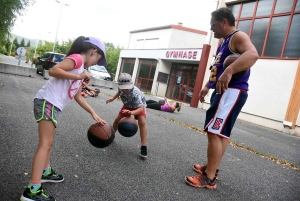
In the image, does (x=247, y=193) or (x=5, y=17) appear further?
(x=5, y=17)

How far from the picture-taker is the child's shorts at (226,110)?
3129mm

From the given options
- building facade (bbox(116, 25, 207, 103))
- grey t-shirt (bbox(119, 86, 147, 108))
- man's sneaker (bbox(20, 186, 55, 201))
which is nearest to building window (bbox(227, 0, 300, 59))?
building facade (bbox(116, 25, 207, 103))

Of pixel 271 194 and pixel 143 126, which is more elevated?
pixel 143 126

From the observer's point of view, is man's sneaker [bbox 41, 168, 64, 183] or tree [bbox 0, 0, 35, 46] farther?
tree [bbox 0, 0, 35, 46]

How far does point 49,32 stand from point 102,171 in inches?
3494

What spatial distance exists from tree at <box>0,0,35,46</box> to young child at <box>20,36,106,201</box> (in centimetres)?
977

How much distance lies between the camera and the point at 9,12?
37.1 ft

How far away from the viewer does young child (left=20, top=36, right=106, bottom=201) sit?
7.34 feet

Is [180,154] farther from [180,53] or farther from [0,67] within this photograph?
[180,53]

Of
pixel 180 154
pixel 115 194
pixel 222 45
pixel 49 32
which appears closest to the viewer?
pixel 115 194

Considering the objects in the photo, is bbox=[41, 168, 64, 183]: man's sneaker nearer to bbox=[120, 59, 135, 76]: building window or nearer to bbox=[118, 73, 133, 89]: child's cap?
bbox=[118, 73, 133, 89]: child's cap

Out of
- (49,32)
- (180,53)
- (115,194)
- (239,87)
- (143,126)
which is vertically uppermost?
(49,32)

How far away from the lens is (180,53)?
21.8 m

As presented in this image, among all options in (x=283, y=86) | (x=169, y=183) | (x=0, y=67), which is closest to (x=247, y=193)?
(x=169, y=183)
